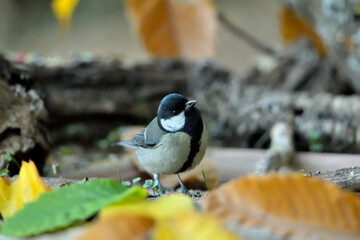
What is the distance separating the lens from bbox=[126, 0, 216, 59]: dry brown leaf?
6.34ft

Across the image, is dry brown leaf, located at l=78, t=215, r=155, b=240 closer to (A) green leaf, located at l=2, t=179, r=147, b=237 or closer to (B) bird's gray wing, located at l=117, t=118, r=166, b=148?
(A) green leaf, located at l=2, t=179, r=147, b=237

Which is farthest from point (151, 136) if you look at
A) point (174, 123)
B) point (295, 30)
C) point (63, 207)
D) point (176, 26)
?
point (295, 30)

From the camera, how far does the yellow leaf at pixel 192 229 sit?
488mm

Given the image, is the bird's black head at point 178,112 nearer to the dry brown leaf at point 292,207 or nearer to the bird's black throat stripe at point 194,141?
the bird's black throat stripe at point 194,141

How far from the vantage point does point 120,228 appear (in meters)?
0.53

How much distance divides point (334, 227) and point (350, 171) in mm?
318

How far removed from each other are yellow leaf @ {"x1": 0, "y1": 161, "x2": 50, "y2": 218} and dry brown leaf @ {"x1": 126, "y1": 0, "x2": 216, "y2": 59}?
1213mm

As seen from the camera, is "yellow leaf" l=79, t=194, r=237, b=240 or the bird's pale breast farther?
the bird's pale breast

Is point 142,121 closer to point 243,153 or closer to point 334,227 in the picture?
point 243,153

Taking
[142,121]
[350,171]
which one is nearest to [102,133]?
[142,121]

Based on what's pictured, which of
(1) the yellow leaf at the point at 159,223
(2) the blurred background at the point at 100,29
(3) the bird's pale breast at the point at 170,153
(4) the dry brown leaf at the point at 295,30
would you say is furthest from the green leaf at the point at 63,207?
(2) the blurred background at the point at 100,29

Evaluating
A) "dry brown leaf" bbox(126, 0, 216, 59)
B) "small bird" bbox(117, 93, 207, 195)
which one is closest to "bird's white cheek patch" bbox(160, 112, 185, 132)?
"small bird" bbox(117, 93, 207, 195)

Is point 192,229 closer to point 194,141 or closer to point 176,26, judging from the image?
point 194,141

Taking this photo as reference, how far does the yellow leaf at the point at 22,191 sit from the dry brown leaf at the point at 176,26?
121cm
